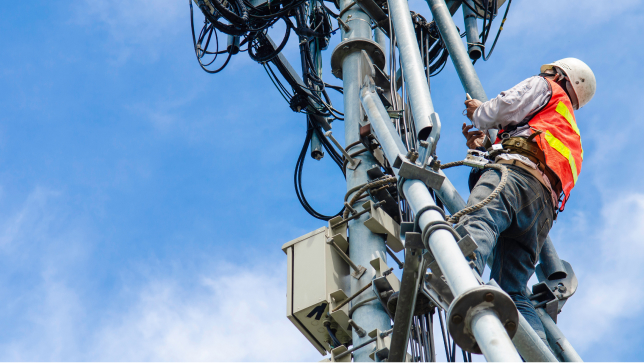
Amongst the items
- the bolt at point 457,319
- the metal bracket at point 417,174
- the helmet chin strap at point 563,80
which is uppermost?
the helmet chin strap at point 563,80

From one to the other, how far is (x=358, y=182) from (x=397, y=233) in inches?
18.8

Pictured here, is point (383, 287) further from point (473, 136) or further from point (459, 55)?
point (459, 55)

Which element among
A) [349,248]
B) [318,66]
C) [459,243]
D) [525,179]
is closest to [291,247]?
[349,248]

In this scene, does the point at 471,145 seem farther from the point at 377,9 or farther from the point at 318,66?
the point at 318,66

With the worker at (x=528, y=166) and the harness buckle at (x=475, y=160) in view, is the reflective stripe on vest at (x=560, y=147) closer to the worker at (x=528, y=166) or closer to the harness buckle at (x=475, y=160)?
the worker at (x=528, y=166)

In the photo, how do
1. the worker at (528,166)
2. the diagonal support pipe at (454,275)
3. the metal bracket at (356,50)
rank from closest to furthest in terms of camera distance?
the diagonal support pipe at (454,275)
the worker at (528,166)
the metal bracket at (356,50)

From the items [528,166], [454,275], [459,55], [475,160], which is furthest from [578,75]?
[454,275]

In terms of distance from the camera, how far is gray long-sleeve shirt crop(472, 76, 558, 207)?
445cm

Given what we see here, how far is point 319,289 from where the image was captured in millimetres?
4746

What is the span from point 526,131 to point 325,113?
386 centimetres

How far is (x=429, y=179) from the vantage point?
329 centimetres

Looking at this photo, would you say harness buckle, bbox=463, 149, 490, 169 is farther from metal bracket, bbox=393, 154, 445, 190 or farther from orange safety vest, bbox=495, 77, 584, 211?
metal bracket, bbox=393, 154, 445, 190

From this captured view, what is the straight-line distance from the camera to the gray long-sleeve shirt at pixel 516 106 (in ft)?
14.6

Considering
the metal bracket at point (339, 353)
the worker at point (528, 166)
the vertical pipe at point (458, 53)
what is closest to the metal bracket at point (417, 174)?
the worker at point (528, 166)
